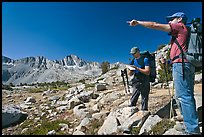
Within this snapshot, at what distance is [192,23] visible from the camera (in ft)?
14.8

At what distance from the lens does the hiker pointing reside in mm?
4359

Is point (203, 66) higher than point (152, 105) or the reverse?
higher

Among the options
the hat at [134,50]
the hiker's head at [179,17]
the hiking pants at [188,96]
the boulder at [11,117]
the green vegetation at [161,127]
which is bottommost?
the boulder at [11,117]

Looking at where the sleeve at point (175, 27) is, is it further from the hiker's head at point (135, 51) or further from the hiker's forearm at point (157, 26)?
the hiker's head at point (135, 51)

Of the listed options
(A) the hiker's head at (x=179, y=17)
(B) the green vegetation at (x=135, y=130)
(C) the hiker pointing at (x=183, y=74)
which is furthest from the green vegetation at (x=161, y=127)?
(A) the hiker's head at (x=179, y=17)

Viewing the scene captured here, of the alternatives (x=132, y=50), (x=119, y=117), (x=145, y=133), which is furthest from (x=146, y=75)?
(x=145, y=133)

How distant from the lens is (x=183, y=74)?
14.5 ft

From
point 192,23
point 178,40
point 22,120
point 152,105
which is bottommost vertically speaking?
point 22,120

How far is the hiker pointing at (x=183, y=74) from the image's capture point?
436 centimetres

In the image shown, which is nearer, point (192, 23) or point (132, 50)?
point (192, 23)

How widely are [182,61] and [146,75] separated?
266 centimetres

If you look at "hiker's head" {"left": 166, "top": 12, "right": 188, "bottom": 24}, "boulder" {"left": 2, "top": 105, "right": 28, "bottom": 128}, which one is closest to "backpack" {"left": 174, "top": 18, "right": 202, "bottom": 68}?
"hiker's head" {"left": 166, "top": 12, "right": 188, "bottom": 24}

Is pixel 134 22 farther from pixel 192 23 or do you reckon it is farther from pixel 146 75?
pixel 146 75

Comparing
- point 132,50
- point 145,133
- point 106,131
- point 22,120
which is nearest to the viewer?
point 145,133
